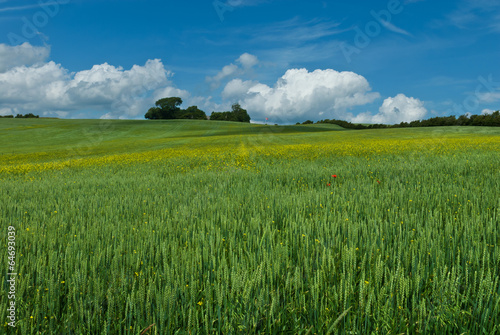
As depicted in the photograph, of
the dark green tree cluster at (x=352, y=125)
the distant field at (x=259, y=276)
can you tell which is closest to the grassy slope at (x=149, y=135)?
the dark green tree cluster at (x=352, y=125)

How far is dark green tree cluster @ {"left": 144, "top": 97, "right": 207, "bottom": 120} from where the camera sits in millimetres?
124062

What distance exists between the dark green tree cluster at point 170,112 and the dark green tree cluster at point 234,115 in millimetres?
6514

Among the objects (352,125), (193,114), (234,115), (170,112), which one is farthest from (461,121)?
(170,112)

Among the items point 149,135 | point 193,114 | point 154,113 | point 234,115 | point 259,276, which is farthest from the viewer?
point 234,115

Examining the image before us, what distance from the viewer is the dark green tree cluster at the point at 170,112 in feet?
407

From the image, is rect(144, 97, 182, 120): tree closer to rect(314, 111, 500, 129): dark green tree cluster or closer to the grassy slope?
the grassy slope

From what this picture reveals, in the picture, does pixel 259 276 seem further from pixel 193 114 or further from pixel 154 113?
pixel 193 114

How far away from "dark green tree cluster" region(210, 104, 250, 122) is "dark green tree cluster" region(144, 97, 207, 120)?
651 cm

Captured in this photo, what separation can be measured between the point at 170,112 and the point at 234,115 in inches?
1117

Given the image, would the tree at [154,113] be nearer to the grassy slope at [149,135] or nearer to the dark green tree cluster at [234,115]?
the dark green tree cluster at [234,115]

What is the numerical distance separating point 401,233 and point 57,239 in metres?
4.30

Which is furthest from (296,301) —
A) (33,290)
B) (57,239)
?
(57,239)

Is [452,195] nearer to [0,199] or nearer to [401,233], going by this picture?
[401,233]

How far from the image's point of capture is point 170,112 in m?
126
